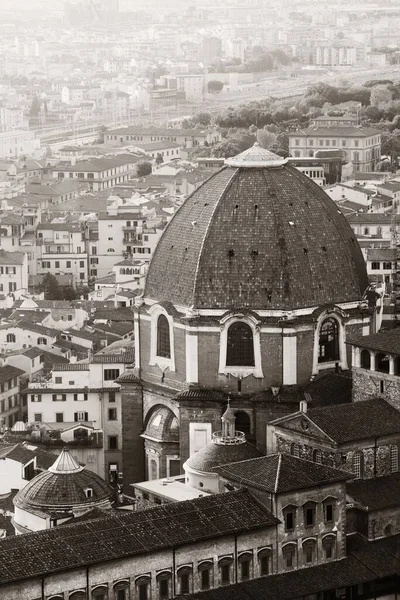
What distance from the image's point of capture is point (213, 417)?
5481 cm

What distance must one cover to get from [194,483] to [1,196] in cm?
7092

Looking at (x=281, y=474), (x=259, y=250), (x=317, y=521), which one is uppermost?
(x=259, y=250)

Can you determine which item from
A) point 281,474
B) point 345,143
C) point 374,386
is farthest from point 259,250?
point 345,143

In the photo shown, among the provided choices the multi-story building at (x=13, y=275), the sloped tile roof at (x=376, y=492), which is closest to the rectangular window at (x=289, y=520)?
the sloped tile roof at (x=376, y=492)

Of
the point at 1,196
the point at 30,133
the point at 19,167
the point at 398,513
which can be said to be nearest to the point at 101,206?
the point at 1,196

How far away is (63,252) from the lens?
323 feet

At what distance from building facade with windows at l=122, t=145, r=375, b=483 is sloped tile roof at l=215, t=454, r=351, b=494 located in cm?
584

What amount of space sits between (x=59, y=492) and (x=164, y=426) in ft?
23.9

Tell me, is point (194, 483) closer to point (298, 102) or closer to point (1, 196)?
point (1, 196)

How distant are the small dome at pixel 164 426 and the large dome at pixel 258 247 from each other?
10.2 feet

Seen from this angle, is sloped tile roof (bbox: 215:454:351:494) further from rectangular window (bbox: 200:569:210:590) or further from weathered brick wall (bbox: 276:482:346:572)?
rectangular window (bbox: 200:569:210:590)

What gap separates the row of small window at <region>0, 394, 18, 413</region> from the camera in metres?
69.2

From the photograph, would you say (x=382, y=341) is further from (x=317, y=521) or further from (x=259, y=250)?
(x=317, y=521)

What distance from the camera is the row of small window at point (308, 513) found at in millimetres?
46844
